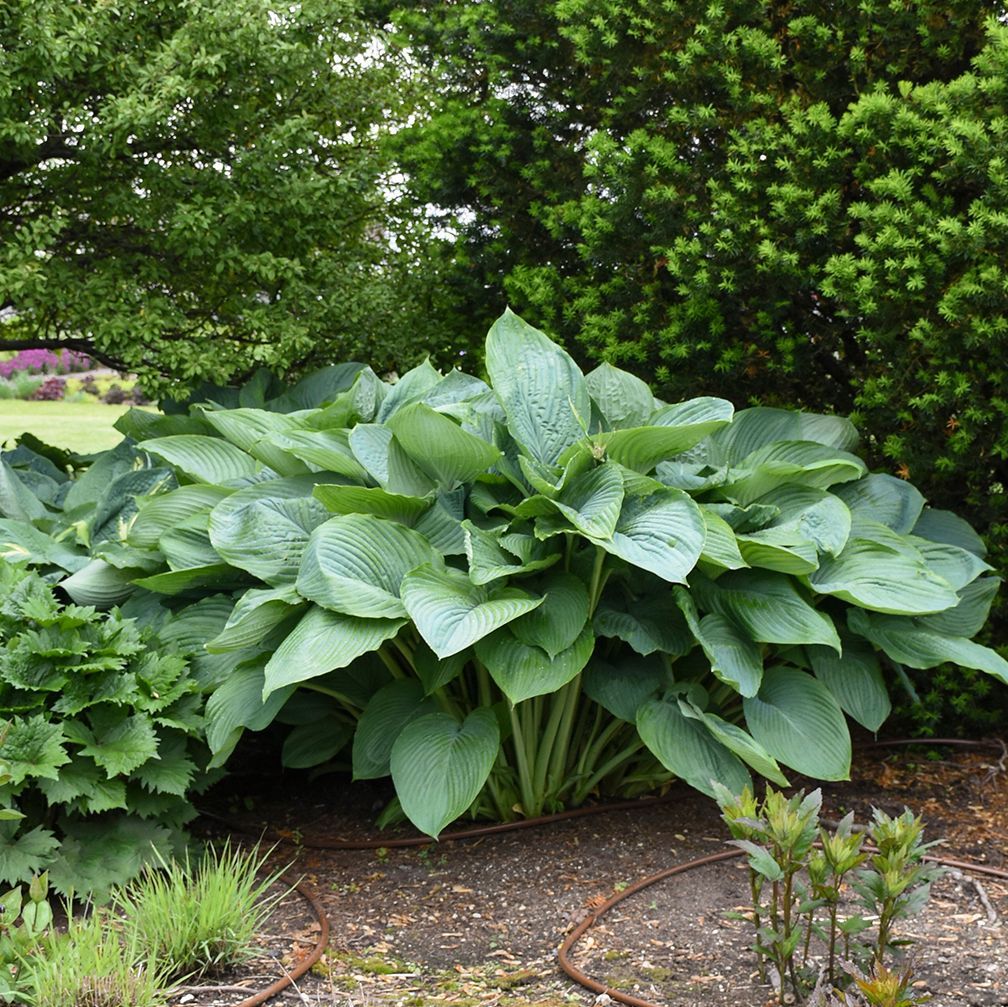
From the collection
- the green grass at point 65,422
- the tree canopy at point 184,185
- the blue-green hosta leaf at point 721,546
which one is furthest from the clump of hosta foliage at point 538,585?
the green grass at point 65,422

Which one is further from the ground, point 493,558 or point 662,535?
point 662,535

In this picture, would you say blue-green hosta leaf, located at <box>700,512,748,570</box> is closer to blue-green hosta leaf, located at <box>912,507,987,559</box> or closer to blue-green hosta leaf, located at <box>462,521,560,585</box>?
blue-green hosta leaf, located at <box>462,521,560,585</box>

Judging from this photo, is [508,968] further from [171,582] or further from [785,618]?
[171,582]

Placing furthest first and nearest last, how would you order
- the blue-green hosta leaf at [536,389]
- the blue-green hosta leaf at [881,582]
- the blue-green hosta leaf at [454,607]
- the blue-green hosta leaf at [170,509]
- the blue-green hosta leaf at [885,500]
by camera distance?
1. the blue-green hosta leaf at [885,500]
2. the blue-green hosta leaf at [170,509]
3. the blue-green hosta leaf at [536,389]
4. the blue-green hosta leaf at [881,582]
5. the blue-green hosta leaf at [454,607]

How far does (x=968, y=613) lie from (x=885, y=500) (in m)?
0.41

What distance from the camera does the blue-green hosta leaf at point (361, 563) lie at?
8.73 ft

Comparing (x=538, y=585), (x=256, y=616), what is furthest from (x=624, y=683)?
(x=256, y=616)

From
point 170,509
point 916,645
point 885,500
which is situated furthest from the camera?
point 885,500

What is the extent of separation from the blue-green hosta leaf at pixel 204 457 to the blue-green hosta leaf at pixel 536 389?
875 mm

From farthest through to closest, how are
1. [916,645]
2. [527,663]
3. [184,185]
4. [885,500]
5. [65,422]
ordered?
[65,422], [184,185], [885,500], [916,645], [527,663]

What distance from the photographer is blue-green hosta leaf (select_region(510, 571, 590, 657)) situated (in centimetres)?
274

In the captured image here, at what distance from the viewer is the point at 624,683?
299 centimetres

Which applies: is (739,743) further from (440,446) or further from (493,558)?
(440,446)

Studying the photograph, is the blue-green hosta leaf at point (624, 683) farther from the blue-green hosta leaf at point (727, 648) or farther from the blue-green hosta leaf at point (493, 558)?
the blue-green hosta leaf at point (493, 558)
